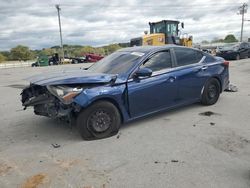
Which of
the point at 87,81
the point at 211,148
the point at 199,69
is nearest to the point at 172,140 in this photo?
the point at 211,148

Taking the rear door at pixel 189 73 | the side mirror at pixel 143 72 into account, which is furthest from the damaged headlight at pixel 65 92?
the rear door at pixel 189 73

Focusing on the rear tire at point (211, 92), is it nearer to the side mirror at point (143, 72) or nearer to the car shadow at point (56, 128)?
the car shadow at point (56, 128)

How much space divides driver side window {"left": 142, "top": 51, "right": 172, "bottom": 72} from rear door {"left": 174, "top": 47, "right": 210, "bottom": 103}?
24 cm

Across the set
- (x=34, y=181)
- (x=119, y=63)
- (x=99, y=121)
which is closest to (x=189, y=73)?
(x=119, y=63)

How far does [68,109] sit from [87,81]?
553 mm

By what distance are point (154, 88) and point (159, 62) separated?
606 millimetres

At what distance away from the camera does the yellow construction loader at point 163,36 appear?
21.0 m

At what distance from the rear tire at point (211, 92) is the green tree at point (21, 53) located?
229 ft

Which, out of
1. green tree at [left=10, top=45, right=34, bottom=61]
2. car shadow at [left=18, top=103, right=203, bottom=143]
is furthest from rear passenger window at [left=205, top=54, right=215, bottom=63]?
green tree at [left=10, top=45, right=34, bottom=61]

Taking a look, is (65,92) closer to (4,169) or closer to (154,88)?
(4,169)

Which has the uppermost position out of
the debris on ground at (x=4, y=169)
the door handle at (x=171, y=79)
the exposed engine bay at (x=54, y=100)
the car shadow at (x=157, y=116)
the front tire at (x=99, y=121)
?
the door handle at (x=171, y=79)

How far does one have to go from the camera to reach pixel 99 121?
4844 millimetres

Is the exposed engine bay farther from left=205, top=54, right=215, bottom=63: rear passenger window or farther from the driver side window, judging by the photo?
left=205, top=54, right=215, bottom=63: rear passenger window

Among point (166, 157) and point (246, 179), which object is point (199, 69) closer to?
point (166, 157)
